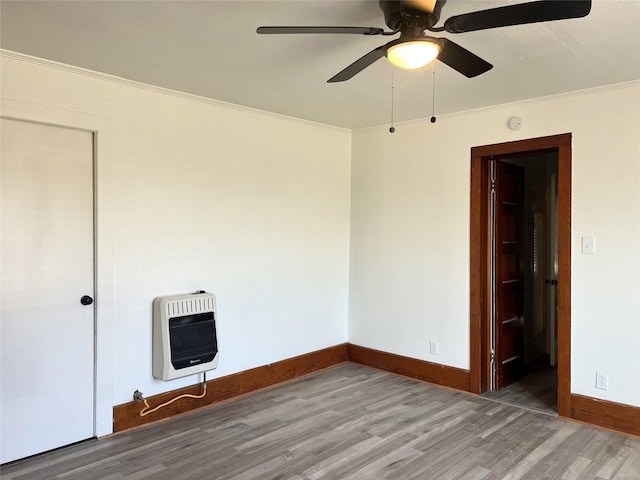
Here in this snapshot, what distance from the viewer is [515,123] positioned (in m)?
3.74

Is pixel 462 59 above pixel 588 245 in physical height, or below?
above

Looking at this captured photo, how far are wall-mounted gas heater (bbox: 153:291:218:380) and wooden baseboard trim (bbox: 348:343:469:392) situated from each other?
176 cm

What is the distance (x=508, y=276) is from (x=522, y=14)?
3.05 m

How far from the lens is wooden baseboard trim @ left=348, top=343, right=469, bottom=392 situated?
4133 mm

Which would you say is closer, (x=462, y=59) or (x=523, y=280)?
(x=462, y=59)

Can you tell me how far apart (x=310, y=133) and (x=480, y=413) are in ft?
9.33

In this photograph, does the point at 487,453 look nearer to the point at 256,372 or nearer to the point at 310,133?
the point at 256,372

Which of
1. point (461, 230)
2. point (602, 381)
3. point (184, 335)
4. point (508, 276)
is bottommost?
point (602, 381)

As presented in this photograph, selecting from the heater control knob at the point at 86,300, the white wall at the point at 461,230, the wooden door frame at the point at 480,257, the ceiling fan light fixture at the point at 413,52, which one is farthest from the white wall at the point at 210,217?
the ceiling fan light fixture at the point at 413,52

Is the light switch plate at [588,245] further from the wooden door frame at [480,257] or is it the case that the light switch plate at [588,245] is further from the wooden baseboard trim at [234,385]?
the wooden baseboard trim at [234,385]

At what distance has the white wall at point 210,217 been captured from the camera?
317 cm

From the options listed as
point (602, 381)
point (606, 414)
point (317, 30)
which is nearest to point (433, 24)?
point (317, 30)

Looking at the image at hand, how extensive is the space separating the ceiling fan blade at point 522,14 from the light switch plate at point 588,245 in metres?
2.10

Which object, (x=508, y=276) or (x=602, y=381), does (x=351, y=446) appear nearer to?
(x=602, y=381)
